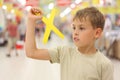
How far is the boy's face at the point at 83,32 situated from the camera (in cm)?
154

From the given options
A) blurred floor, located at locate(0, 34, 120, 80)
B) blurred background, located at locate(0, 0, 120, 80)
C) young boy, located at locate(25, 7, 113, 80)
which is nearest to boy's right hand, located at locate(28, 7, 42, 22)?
young boy, located at locate(25, 7, 113, 80)

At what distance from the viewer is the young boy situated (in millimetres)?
1538

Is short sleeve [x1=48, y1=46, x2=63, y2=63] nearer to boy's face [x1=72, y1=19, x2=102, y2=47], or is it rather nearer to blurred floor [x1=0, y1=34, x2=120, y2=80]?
boy's face [x1=72, y1=19, x2=102, y2=47]

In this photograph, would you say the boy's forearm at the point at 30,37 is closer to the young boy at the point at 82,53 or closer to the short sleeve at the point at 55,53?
the young boy at the point at 82,53

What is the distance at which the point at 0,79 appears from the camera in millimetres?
5055

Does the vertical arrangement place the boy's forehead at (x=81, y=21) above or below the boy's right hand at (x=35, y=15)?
below

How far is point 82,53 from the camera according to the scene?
160cm

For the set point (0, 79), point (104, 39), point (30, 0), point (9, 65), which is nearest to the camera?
point (30, 0)

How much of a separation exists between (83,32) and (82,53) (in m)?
0.13

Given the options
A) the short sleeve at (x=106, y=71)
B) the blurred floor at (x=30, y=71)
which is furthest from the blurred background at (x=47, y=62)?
the short sleeve at (x=106, y=71)

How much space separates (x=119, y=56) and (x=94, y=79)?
18.2ft

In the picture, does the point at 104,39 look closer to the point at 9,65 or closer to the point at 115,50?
the point at 115,50

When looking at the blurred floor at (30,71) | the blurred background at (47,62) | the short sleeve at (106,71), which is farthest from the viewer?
the blurred floor at (30,71)

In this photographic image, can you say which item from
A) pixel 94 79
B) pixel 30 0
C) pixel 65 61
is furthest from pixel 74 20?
pixel 30 0
